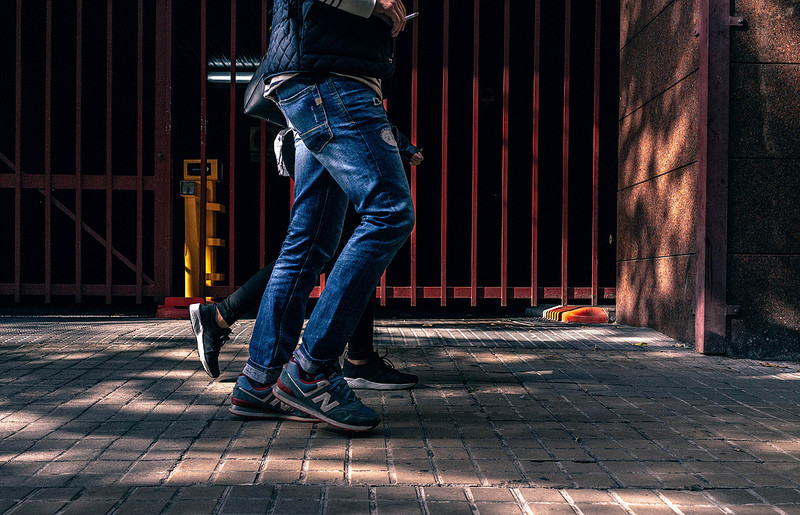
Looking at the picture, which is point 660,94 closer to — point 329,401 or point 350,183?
point 350,183

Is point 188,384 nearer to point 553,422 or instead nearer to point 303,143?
point 303,143

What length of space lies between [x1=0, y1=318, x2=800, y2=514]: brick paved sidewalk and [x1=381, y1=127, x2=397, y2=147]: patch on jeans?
1.06 m

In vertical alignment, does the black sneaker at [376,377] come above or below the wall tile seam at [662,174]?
below

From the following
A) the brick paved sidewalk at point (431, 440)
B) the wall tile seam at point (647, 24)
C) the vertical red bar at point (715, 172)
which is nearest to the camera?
the brick paved sidewalk at point (431, 440)

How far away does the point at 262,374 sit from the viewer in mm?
3064

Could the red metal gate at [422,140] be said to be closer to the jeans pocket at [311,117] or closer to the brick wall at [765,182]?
the brick wall at [765,182]

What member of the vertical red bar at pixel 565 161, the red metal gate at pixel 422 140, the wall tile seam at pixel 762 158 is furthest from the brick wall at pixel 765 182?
the red metal gate at pixel 422 140

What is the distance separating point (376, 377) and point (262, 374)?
794 mm

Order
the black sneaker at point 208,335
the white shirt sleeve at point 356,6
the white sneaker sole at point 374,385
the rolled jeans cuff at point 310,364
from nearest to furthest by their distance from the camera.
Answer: the white shirt sleeve at point 356,6 < the rolled jeans cuff at point 310,364 < the black sneaker at point 208,335 < the white sneaker sole at point 374,385

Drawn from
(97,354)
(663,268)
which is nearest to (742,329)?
(663,268)

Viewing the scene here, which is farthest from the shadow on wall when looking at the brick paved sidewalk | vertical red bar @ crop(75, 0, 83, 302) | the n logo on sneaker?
vertical red bar @ crop(75, 0, 83, 302)

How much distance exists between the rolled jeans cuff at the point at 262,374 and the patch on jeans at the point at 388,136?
976 millimetres

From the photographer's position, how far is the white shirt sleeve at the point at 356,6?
9.02ft

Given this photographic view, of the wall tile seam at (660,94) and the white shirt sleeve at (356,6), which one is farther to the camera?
the wall tile seam at (660,94)
